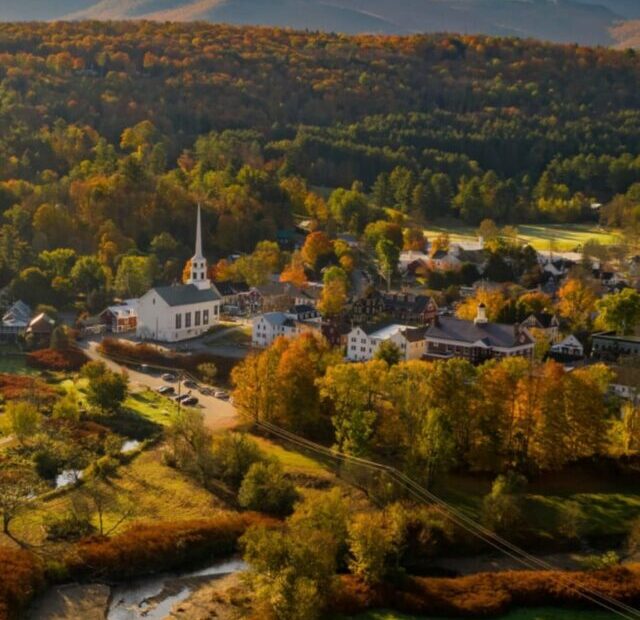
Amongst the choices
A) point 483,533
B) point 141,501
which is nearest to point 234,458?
point 141,501

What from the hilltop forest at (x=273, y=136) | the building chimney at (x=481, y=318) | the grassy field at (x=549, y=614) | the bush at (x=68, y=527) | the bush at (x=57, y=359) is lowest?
the bush at (x=57, y=359)

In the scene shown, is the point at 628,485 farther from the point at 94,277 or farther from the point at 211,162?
the point at 211,162

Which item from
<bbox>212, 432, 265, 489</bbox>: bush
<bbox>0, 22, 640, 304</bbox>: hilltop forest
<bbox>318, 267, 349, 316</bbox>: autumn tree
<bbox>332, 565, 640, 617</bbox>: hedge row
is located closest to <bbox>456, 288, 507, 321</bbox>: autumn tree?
<bbox>318, 267, 349, 316</bbox>: autumn tree

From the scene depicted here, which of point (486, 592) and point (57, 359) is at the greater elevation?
point (486, 592)

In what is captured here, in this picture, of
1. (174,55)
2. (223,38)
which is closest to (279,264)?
(174,55)

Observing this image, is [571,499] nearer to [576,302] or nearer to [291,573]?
[291,573]

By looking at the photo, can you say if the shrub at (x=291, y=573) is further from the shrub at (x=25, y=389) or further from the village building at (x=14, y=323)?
the village building at (x=14, y=323)

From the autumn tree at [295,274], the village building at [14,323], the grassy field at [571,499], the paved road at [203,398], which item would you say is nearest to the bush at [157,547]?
the grassy field at [571,499]
